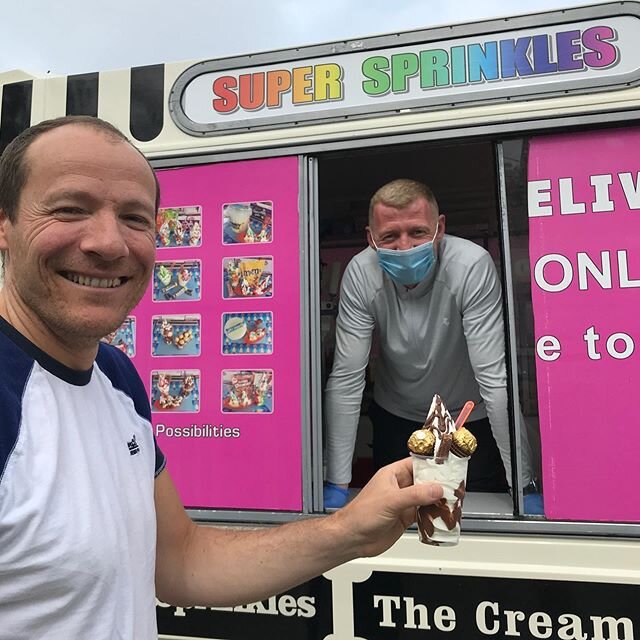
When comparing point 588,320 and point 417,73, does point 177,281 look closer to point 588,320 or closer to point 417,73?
point 417,73

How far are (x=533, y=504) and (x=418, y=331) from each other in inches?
32.5

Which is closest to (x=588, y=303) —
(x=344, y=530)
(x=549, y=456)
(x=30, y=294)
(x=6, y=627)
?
(x=549, y=456)

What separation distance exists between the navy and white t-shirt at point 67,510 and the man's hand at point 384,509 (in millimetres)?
382

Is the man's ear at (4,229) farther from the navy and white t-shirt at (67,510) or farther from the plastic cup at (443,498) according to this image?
the plastic cup at (443,498)

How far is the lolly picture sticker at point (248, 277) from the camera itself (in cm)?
219

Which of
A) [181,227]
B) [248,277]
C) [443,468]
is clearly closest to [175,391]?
[248,277]

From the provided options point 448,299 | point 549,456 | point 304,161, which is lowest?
point 549,456

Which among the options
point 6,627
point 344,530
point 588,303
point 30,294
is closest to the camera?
point 6,627

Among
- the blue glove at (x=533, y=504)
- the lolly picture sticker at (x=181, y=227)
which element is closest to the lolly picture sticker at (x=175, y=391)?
the lolly picture sticker at (x=181, y=227)

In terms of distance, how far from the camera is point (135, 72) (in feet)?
7.77

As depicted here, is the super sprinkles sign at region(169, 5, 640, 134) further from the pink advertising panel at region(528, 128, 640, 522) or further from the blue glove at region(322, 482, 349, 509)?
the blue glove at region(322, 482, 349, 509)

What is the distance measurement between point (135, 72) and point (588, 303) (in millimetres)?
1953

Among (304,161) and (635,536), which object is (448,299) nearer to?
(304,161)

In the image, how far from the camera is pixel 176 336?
88.7 inches
